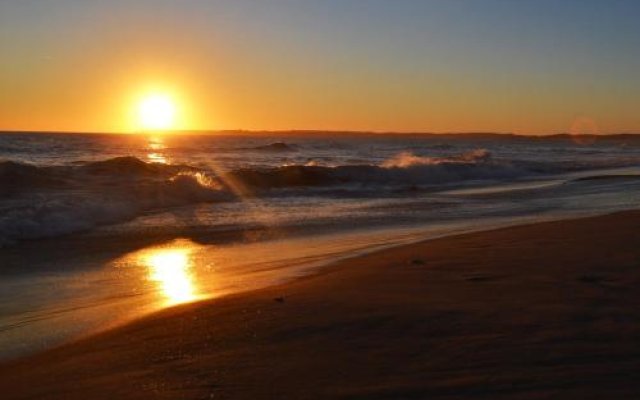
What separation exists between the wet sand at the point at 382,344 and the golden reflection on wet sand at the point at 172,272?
0.81 meters

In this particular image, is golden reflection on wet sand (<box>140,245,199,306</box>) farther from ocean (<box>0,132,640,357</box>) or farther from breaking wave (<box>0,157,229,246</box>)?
breaking wave (<box>0,157,229,246</box>)

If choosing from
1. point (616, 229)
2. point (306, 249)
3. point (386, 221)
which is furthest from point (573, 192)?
point (306, 249)

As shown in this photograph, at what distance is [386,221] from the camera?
44.5 feet

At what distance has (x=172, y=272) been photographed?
8258mm

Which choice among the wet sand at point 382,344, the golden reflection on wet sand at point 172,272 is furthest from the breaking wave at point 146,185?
the wet sand at point 382,344

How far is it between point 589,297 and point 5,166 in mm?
19827

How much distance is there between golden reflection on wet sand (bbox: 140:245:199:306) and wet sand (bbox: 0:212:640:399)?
811 millimetres

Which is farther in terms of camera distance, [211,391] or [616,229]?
[616,229]

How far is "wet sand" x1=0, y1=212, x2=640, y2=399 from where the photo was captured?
3643 mm

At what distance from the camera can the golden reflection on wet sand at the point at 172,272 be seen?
6715 mm

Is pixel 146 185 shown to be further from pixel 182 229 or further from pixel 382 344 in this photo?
pixel 382 344

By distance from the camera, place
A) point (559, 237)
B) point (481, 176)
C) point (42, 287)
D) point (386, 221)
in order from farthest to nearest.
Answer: point (481, 176)
point (386, 221)
point (559, 237)
point (42, 287)

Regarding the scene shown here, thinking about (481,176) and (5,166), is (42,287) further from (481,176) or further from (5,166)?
(481,176)

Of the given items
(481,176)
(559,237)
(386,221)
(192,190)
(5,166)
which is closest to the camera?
(559,237)
